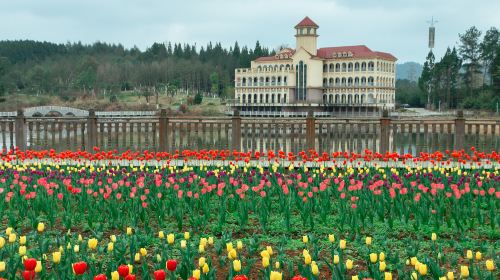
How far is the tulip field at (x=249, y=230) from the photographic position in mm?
4059

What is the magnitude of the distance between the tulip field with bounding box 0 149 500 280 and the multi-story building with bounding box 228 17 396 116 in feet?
238

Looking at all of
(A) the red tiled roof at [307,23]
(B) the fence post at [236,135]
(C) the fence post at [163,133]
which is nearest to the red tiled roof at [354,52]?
(A) the red tiled roof at [307,23]

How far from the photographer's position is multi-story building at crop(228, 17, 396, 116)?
81.2 metres

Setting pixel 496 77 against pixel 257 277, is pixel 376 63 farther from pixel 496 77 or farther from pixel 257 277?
pixel 257 277

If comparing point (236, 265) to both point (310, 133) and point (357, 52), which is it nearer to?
point (310, 133)

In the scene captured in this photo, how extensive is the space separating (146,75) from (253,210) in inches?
3737

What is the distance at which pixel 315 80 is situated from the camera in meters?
82.8

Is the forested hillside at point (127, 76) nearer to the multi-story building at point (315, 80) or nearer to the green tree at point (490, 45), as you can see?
the multi-story building at point (315, 80)

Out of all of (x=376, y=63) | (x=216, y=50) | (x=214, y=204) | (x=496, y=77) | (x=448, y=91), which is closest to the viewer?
(x=214, y=204)

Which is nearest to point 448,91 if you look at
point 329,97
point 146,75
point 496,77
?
point 496,77

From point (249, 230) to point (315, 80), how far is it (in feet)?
257

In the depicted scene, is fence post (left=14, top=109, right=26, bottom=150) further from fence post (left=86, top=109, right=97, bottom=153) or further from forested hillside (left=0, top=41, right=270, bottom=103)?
forested hillside (left=0, top=41, right=270, bottom=103)

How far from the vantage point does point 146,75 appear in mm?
98562

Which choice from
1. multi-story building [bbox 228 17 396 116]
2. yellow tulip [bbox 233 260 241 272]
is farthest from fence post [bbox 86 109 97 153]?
multi-story building [bbox 228 17 396 116]
